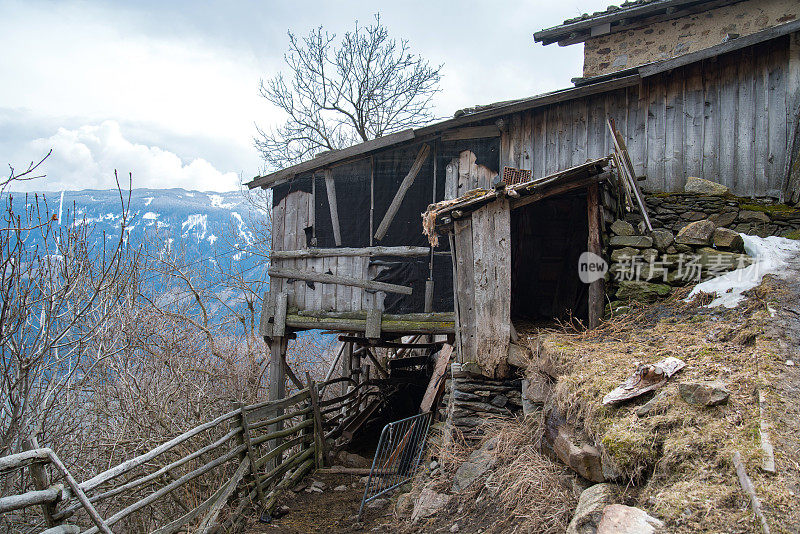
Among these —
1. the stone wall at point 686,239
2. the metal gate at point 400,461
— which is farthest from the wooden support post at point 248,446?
the stone wall at point 686,239

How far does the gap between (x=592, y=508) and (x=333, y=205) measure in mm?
6762

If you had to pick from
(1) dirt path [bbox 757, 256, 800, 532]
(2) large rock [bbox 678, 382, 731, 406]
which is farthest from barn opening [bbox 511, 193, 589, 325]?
(2) large rock [bbox 678, 382, 731, 406]

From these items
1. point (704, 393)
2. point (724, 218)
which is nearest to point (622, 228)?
point (724, 218)

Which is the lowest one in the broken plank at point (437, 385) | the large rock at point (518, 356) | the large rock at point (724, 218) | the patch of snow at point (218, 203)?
the broken plank at point (437, 385)

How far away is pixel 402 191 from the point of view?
866 centimetres

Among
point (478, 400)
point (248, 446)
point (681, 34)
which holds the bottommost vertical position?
point (248, 446)

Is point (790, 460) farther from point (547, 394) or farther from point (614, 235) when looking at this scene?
point (614, 235)

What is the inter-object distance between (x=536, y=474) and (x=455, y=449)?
158 centimetres

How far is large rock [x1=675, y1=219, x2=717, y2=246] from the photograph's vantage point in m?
6.02

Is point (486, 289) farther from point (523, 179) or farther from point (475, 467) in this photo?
point (475, 467)

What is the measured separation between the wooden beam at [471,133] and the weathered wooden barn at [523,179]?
0.03 m

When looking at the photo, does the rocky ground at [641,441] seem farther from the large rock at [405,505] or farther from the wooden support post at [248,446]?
the wooden support post at [248,446]

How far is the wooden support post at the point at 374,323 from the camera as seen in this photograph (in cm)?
831

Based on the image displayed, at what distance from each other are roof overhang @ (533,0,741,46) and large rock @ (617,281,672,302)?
6335 millimetres
